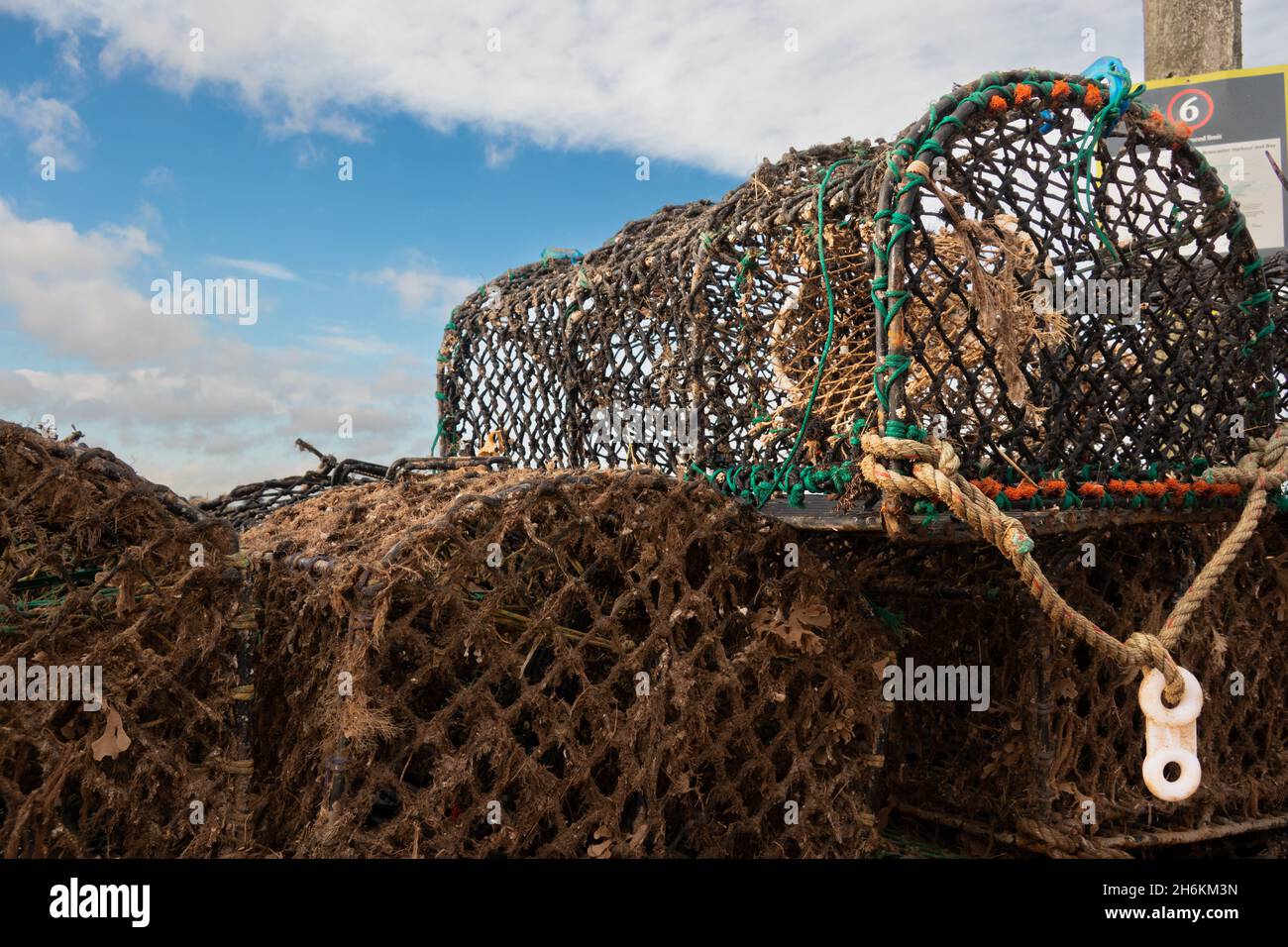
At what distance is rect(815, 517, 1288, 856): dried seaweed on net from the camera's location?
443 cm

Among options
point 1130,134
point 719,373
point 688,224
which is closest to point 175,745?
point 719,373

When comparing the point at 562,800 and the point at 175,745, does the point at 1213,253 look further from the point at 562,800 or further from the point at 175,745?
the point at 175,745

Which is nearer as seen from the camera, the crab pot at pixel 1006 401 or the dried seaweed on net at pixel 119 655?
the dried seaweed on net at pixel 119 655

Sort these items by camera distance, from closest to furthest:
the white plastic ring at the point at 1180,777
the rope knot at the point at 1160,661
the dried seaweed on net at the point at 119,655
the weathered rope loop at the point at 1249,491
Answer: the dried seaweed on net at the point at 119,655, the white plastic ring at the point at 1180,777, the rope knot at the point at 1160,661, the weathered rope loop at the point at 1249,491

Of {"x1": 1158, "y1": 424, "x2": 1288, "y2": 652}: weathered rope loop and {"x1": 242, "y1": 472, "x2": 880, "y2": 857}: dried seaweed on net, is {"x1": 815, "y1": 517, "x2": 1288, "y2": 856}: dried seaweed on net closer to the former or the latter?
{"x1": 1158, "y1": 424, "x2": 1288, "y2": 652}: weathered rope loop

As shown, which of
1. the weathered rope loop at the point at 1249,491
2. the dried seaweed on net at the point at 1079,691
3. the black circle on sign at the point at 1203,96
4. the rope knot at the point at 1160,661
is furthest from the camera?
the black circle on sign at the point at 1203,96

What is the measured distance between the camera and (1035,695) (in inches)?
174

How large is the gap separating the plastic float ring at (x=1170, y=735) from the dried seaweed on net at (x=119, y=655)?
313 centimetres

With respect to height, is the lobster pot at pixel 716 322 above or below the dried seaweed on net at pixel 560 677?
above

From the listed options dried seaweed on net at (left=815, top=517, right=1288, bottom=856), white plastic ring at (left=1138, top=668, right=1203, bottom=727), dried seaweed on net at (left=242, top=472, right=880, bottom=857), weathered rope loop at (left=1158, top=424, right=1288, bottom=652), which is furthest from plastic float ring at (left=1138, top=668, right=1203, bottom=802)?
dried seaweed on net at (left=242, top=472, right=880, bottom=857)

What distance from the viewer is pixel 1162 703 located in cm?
345

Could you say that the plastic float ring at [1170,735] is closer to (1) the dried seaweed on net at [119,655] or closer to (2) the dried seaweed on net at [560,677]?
(2) the dried seaweed on net at [560,677]

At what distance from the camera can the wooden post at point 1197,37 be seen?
8281mm

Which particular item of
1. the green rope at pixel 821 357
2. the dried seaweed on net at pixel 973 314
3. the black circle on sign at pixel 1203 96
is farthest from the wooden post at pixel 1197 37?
the green rope at pixel 821 357
